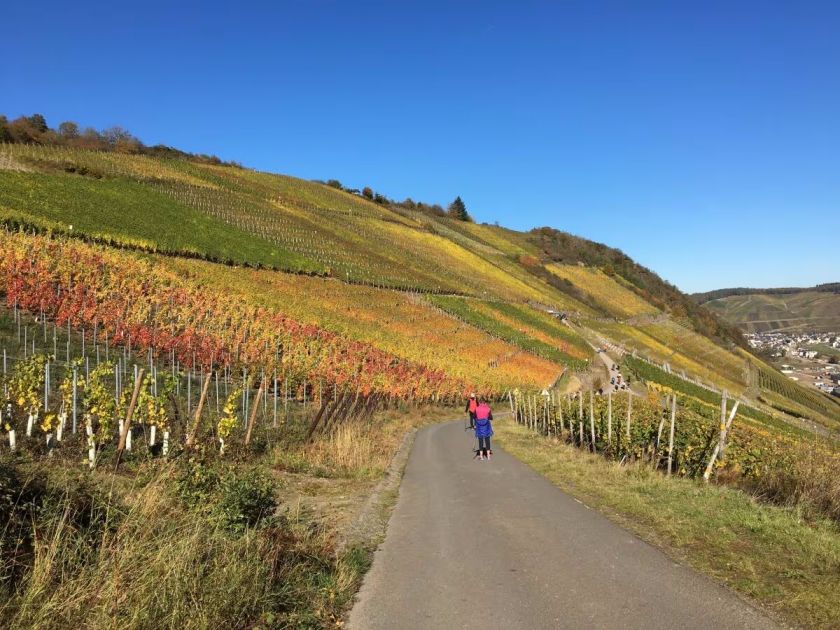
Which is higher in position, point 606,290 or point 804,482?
point 606,290

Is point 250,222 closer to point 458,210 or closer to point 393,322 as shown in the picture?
point 393,322

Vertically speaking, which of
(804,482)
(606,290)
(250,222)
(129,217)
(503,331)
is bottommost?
(804,482)

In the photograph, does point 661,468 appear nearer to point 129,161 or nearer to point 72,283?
point 72,283

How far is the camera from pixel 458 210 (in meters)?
176

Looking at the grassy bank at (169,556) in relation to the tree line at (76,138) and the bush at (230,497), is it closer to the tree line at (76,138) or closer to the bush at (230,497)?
the bush at (230,497)

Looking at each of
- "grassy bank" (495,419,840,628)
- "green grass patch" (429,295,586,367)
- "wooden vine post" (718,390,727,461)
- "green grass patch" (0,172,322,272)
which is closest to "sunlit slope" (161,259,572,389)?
"green grass patch" (429,295,586,367)

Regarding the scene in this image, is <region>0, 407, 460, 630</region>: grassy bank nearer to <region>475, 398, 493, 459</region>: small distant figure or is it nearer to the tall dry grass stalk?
the tall dry grass stalk

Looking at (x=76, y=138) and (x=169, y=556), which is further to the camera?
(x=76, y=138)

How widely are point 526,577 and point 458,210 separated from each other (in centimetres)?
17332

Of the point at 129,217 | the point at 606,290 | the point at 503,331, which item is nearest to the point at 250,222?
the point at 129,217

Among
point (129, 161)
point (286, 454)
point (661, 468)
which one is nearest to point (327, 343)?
point (286, 454)

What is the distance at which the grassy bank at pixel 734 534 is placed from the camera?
227 inches

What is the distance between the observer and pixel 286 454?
46.8 ft

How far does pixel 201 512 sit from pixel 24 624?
2.68 metres
